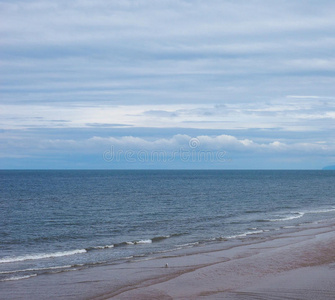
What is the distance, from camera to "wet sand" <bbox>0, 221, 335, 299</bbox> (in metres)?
15.2

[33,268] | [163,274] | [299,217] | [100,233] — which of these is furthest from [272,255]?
[299,217]

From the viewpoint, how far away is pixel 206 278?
1750 cm

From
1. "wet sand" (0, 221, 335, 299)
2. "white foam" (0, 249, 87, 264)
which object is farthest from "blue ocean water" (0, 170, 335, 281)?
"wet sand" (0, 221, 335, 299)

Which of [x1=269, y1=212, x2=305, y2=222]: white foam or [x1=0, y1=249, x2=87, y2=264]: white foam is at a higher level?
[x1=269, y1=212, x2=305, y2=222]: white foam

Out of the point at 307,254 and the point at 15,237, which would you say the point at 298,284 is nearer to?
the point at 307,254

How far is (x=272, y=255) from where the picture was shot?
21.8 metres

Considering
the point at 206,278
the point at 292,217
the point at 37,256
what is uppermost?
the point at 206,278

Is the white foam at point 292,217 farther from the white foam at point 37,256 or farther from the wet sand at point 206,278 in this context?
the white foam at point 37,256

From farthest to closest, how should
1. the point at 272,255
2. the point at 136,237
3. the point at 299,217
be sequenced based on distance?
the point at 299,217 < the point at 136,237 < the point at 272,255

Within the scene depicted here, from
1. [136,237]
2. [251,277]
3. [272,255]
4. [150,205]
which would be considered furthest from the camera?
[150,205]

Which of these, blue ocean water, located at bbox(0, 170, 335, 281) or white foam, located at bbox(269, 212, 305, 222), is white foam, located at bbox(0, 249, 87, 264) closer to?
blue ocean water, located at bbox(0, 170, 335, 281)

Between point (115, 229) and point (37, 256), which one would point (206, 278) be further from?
point (115, 229)

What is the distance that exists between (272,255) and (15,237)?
17.3 m

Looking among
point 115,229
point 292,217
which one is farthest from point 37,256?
point 292,217
